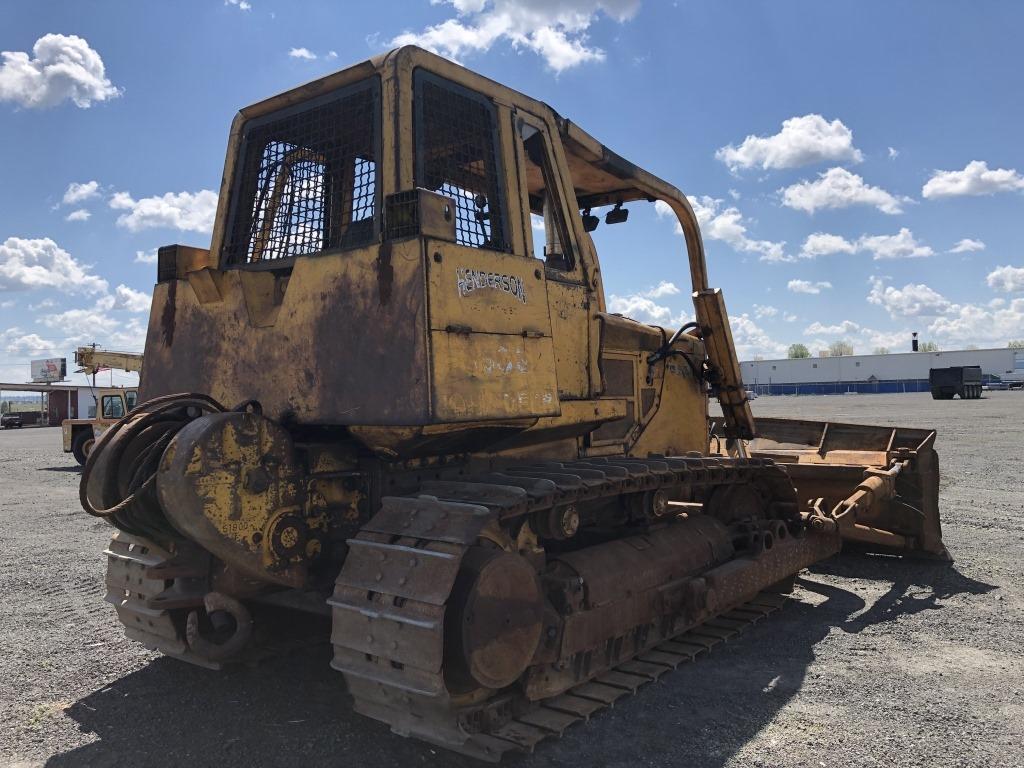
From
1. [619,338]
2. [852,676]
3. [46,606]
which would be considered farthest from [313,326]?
[46,606]

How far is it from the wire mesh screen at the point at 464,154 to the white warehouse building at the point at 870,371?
3188 inches

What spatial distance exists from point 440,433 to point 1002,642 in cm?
414

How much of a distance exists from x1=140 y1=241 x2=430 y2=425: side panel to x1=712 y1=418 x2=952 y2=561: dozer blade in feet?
14.8

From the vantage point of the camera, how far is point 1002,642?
531 cm

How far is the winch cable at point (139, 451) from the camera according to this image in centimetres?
389

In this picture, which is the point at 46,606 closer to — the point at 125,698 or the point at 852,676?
the point at 125,698

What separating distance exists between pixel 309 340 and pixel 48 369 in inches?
3494

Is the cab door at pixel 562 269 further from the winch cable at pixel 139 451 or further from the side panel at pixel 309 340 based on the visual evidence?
the winch cable at pixel 139 451

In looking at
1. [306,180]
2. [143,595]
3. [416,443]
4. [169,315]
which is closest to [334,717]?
[143,595]

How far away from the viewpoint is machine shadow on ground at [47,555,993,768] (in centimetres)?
377

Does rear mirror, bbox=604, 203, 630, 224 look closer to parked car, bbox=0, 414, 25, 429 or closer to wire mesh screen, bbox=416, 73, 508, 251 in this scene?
wire mesh screen, bbox=416, 73, 508, 251

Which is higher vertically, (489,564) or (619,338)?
(619,338)

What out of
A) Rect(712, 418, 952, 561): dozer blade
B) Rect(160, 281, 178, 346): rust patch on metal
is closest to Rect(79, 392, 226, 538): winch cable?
Rect(160, 281, 178, 346): rust patch on metal

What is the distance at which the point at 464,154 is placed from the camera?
4531mm
